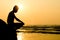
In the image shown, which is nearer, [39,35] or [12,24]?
[12,24]

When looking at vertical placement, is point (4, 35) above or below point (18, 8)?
below

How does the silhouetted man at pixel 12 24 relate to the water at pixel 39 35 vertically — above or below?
below

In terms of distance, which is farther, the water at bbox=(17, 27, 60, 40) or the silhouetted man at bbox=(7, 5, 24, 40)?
the water at bbox=(17, 27, 60, 40)

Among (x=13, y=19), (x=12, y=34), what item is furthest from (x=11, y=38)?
(x=13, y=19)

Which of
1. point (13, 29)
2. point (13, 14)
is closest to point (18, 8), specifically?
point (13, 14)

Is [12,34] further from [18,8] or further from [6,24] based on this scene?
[18,8]

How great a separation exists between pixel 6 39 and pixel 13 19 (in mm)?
1043

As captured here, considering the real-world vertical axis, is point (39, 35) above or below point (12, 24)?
above

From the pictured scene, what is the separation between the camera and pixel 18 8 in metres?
10.8

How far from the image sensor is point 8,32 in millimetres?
10820

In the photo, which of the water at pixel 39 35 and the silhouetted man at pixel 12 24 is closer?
the silhouetted man at pixel 12 24

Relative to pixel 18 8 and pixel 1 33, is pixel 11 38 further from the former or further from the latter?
pixel 18 8

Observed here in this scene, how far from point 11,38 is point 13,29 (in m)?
0.48

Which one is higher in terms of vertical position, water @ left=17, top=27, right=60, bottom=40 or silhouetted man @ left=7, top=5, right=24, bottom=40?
water @ left=17, top=27, right=60, bottom=40
